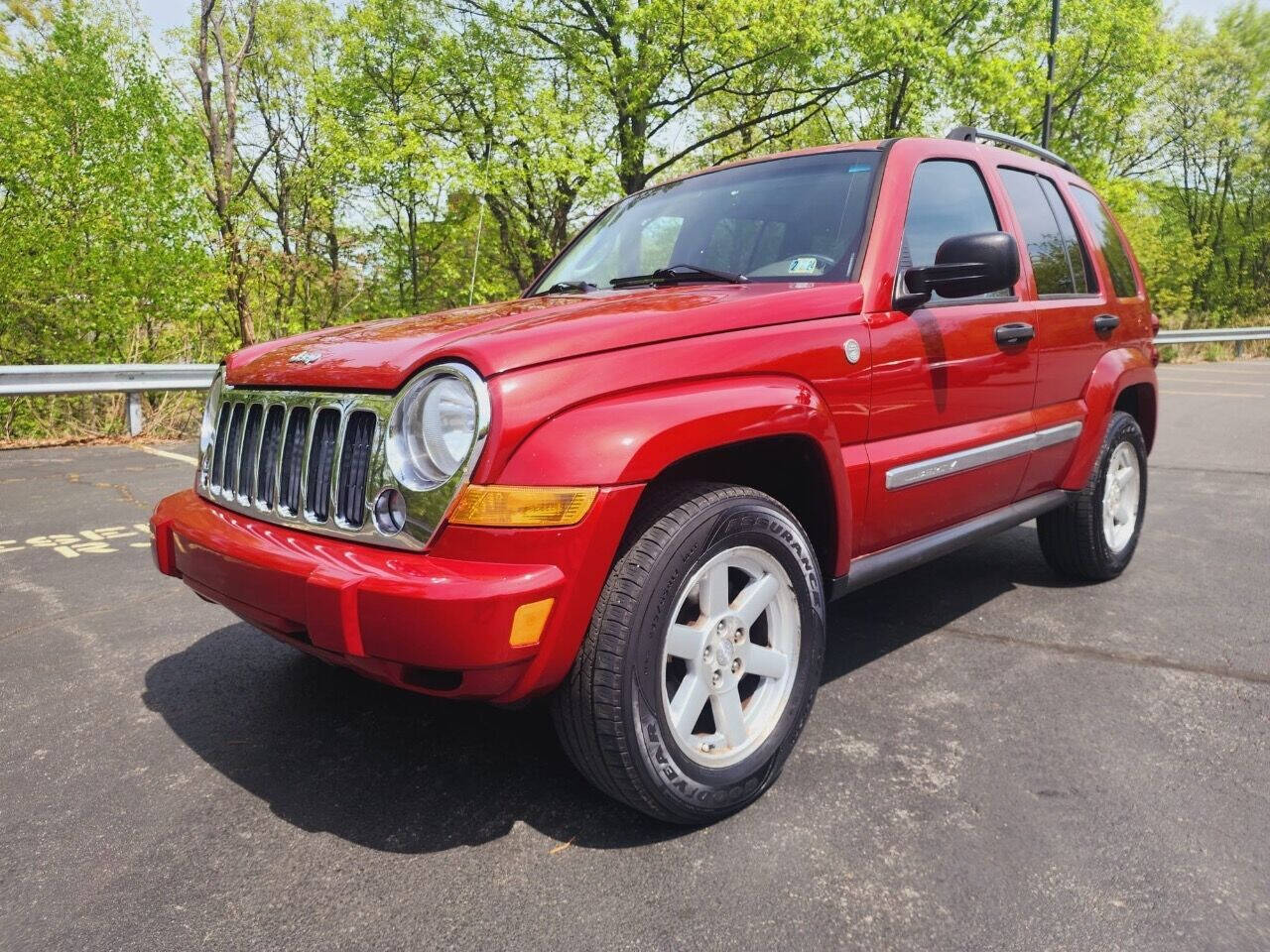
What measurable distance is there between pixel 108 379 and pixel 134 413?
23.3 inches

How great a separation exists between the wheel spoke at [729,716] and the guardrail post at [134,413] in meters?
9.04

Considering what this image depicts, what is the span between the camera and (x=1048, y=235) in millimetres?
3688

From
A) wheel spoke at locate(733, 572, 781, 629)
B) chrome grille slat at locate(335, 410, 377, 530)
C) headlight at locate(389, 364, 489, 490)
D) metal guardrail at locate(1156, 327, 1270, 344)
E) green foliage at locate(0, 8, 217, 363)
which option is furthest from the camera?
metal guardrail at locate(1156, 327, 1270, 344)

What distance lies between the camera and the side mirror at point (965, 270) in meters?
2.59

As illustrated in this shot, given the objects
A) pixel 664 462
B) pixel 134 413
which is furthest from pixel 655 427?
pixel 134 413

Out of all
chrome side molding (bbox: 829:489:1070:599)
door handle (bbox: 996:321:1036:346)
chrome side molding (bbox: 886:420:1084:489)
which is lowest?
chrome side molding (bbox: 829:489:1070:599)

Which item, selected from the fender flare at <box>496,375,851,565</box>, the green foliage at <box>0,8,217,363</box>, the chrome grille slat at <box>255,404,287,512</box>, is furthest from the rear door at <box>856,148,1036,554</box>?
the green foliage at <box>0,8,217,363</box>

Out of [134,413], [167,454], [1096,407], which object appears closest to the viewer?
[1096,407]

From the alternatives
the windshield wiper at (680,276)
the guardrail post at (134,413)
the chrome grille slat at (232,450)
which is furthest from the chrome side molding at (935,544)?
the guardrail post at (134,413)

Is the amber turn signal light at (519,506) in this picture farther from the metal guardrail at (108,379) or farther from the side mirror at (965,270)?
the metal guardrail at (108,379)

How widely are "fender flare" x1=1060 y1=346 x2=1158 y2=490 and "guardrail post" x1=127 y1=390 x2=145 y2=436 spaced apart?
29.7 feet

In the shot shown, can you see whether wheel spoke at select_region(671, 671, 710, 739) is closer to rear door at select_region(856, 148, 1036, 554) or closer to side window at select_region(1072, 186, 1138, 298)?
rear door at select_region(856, 148, 1036, 554)

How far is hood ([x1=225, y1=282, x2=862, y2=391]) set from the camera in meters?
1.96

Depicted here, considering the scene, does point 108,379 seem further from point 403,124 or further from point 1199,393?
point 1199,393
